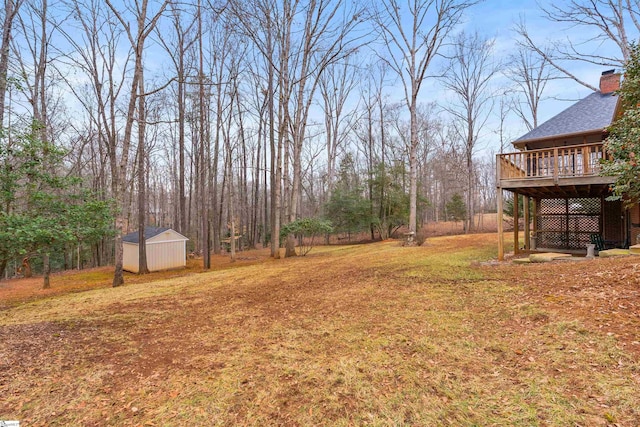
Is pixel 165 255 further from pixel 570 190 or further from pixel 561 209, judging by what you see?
pixel 561 209

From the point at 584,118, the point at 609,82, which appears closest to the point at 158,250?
the point at 584,118

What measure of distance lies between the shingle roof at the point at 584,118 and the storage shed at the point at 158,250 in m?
16.3

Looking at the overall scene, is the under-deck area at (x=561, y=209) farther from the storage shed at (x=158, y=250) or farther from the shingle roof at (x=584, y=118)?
the storage shed at (x=158, y=250)

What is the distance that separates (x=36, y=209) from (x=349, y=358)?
5257 millimetres

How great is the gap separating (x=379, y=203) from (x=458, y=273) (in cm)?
1538

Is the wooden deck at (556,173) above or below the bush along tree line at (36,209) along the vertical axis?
above

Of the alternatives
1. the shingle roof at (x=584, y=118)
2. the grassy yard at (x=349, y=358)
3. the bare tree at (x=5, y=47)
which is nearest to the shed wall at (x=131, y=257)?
the bare tree at (x=5, y=47)

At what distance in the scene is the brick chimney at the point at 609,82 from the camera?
11.1 m

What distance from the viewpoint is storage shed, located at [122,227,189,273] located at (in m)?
14.2

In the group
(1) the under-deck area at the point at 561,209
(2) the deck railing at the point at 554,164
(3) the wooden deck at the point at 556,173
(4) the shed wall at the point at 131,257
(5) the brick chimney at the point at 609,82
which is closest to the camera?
(3) the wooden deck at the point at 556,173

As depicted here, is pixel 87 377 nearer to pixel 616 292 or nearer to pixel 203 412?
pixel 203 412

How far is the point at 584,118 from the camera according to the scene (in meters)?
10.1

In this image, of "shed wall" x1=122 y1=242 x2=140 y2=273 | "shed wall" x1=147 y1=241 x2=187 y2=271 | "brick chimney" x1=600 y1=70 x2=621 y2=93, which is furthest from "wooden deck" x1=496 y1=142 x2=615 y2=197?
"shed wall" x1=122 y1=242 x2=140 y2=273

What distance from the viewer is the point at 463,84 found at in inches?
889
